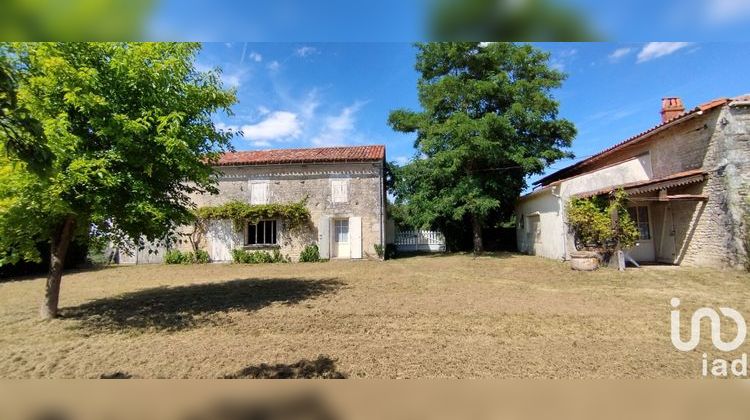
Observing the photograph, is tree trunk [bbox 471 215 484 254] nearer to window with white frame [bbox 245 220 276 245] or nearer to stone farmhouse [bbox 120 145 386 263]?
stone farmhouse [bbox 120 145 386 263]

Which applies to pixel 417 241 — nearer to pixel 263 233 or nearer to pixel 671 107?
pixel 263 233

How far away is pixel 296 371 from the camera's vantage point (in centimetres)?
364

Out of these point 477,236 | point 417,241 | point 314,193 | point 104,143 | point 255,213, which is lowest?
point 417,241

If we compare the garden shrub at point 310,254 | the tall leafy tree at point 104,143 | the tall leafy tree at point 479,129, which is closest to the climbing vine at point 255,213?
the garden shrub at point 310,254

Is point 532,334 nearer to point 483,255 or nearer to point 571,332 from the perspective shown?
point 571,332

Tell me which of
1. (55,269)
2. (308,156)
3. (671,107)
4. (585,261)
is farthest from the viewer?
(308,156)

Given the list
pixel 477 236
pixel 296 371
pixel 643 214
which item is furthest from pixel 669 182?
pixel 296 371

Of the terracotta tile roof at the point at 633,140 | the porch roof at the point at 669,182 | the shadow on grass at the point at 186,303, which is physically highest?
the terracotta tile roof at the point at 633,140

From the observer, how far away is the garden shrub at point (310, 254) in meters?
16.4

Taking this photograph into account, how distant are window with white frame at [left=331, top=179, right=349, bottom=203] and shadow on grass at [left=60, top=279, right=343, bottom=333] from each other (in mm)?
7136

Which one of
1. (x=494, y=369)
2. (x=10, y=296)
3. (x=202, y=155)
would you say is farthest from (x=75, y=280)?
(x=494, y=369)

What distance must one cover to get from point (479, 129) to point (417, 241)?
32.8 feet

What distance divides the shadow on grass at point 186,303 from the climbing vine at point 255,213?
21.6ft

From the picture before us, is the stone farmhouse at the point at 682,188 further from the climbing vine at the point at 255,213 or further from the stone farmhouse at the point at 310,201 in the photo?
the climbing vine at the point at 255,213
